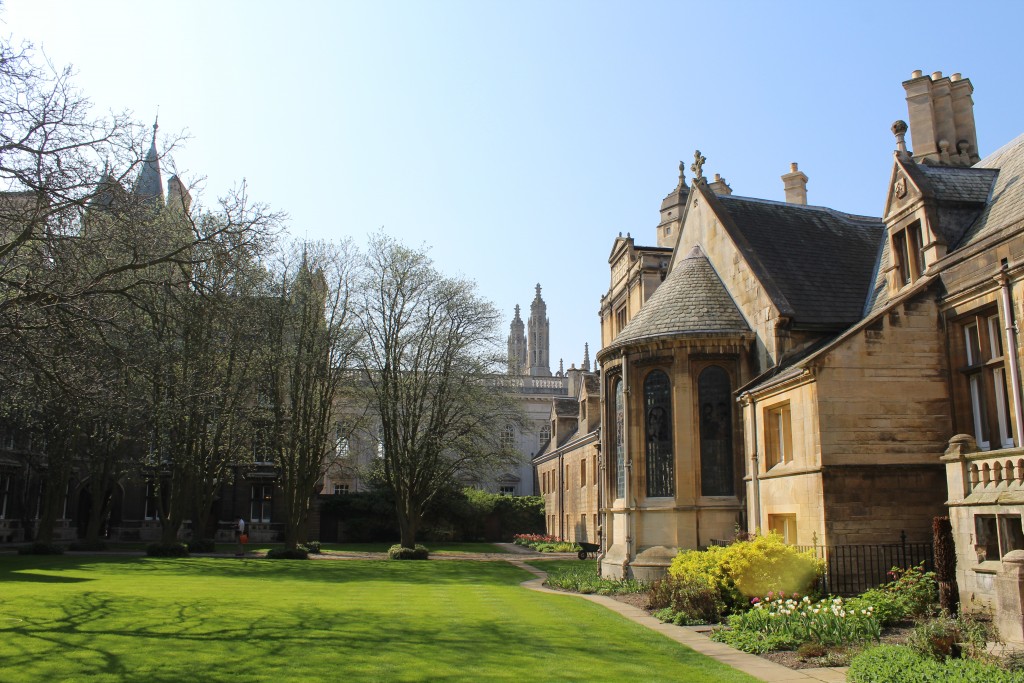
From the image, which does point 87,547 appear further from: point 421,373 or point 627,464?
point 627,464

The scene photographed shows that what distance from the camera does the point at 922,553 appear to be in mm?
15398

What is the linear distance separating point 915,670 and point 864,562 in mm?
7138

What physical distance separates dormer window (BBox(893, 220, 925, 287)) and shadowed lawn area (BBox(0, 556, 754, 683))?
10058 mm

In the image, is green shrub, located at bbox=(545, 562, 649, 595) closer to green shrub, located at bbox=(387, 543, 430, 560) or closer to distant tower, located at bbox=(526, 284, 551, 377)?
green shrub, located at bbox=(387, 543, 430, 560)

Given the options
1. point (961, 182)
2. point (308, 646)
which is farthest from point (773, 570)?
point (961, 182)

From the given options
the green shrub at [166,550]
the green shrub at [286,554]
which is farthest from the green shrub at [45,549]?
the green shrub at [286,554]

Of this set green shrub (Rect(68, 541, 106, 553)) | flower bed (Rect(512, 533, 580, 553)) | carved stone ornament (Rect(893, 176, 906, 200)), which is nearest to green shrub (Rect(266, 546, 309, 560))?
green shrub (Rect(68, 541, 106, 553))

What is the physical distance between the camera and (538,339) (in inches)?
4737

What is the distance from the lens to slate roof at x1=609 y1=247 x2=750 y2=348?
21109 mm

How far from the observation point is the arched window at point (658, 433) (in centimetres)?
2088

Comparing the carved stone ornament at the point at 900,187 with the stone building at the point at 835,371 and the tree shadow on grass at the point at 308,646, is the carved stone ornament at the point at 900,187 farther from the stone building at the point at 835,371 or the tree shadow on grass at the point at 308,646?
the tree shadow on grass at the point at 308,646

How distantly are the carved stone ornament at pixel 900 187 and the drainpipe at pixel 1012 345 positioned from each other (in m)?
4.96

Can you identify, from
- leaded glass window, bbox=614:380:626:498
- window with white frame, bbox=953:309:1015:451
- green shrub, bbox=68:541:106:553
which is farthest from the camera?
green shrub, bbox=68:541:106:553

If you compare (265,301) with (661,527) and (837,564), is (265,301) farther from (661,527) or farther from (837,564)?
(837,564)
